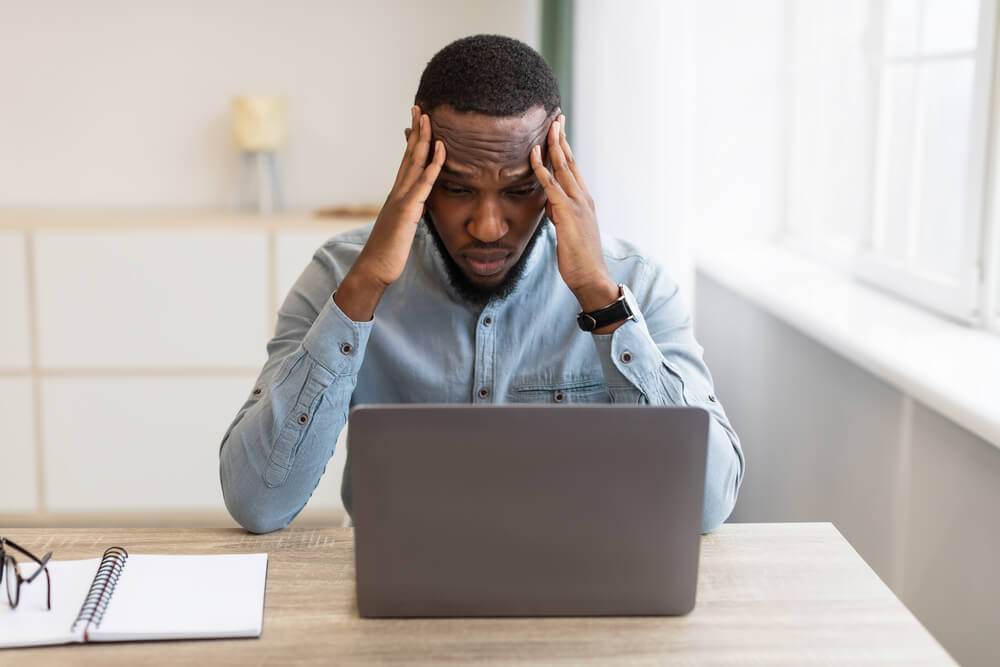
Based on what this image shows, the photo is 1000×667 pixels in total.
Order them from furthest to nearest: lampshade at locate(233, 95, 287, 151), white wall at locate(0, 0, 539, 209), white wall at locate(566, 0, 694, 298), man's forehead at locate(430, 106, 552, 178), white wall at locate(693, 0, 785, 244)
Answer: white wall at locate(0, 0, 539, 209)
lampshade at locate(233, 95, 287, 151)
white wall at locate(693, 0, 785, 244)
white wall at locate(566, 0, 694, 298)
man's forehead at locate(430, 106, 552, 178)

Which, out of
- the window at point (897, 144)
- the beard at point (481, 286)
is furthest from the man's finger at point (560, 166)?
the window at point (897, 144)

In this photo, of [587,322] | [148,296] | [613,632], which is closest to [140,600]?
[613,632]

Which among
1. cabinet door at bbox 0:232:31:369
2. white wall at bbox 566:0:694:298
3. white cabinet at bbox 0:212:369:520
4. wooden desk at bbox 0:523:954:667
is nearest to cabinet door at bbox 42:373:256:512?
white cabinet at bbox 0:212:369:520

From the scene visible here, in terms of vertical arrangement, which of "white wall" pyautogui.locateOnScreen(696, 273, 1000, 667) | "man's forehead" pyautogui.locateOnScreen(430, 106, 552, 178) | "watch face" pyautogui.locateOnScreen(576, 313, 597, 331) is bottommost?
"white wall" pyautogui.locateOnScreen(696, 273, 1000, 667)

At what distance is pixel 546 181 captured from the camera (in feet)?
4.70

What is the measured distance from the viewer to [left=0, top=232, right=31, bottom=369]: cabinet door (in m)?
3.19

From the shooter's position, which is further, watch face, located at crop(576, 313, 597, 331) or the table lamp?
the table lamp

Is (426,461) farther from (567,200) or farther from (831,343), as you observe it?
(831,343)

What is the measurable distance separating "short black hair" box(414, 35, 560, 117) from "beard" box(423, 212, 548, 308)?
0.59 feet

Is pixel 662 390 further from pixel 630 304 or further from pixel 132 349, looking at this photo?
pixel 132 349

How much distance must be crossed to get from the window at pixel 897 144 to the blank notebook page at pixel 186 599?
4.94 feet

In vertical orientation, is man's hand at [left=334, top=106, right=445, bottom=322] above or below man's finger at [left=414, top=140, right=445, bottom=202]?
below

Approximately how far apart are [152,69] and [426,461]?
2.98 m

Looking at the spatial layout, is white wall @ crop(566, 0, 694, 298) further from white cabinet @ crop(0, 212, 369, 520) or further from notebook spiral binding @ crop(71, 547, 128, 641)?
notebook spiral binding @ crop(71, 547, 128, 641)
